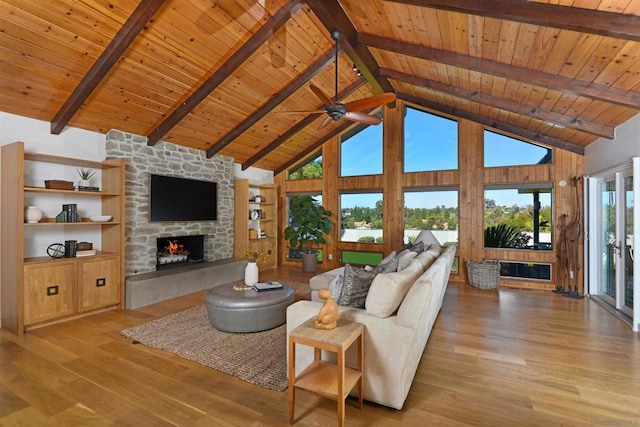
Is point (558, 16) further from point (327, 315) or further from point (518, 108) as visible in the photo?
point (327, 315)

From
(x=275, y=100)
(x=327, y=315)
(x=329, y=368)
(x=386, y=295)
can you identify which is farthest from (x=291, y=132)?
(x=329, y=368)

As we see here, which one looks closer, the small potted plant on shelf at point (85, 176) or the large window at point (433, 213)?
the small potted plant on shelf at point (85, 176)

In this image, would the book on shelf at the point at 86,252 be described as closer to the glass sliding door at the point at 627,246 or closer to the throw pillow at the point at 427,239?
the throw pillow at the point at 427,239

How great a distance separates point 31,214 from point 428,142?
6.94m

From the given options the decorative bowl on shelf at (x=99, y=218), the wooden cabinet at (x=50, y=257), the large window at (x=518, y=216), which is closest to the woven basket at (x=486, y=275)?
the large window at (x=518, y=216)

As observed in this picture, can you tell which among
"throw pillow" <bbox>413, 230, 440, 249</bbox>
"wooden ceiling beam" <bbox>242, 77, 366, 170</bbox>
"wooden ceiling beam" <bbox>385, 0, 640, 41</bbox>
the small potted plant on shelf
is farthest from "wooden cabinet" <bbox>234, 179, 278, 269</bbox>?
"wooden ceiling beam" <bbox>385, 0, 640, 41</bbox>

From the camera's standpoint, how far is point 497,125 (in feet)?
19.2

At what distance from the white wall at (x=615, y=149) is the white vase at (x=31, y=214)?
7.60m

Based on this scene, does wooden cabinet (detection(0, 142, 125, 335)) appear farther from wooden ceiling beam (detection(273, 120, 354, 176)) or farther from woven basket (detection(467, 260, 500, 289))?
woven basket (detection(467, 260, 500, 289))

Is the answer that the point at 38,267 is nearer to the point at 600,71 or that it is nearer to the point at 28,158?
the point at 28,158

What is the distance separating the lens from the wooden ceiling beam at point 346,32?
11.8 ft

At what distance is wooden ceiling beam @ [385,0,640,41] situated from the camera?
2.37m

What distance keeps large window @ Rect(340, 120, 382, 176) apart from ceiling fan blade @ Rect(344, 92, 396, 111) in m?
3.40

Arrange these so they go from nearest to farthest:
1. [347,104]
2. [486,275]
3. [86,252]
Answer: [347,104] < [86,252] < [486,275]
